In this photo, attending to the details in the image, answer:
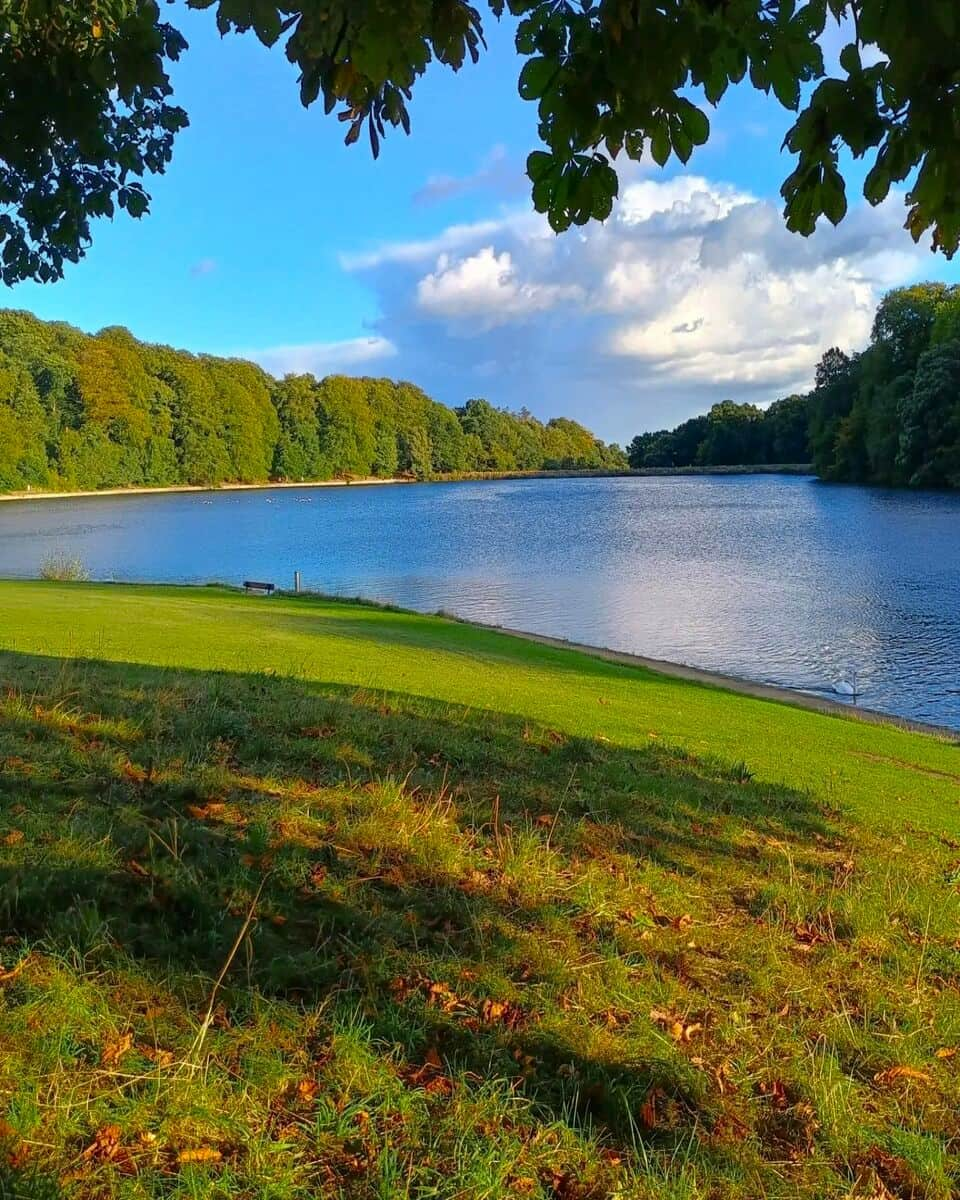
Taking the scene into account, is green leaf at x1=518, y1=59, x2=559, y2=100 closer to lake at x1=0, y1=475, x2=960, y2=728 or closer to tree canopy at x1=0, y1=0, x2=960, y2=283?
tree canopy at x1=0, y1=0, x2=960, y2=283

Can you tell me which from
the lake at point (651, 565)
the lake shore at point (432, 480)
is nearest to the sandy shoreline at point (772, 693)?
the lake at point (651, 565)

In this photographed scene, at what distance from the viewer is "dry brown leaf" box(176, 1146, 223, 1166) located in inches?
85.9

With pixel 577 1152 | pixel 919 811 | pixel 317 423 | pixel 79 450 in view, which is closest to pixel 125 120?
pixel 577 1152

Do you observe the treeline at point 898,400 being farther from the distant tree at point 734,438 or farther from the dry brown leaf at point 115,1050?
the dry brown leaf at point 115,1050

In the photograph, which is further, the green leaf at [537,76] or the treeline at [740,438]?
the treeline at [740,438]

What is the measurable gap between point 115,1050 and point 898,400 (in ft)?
279

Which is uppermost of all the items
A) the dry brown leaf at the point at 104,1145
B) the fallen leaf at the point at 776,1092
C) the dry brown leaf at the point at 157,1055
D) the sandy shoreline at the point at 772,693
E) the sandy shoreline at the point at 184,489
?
the sandy shoreline at the point at 184,489

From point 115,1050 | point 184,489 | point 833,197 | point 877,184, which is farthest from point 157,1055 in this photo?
point 184,489

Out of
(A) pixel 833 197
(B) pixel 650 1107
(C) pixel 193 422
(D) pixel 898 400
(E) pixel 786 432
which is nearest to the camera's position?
(B) pixel 650 1107

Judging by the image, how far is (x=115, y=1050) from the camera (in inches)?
97.9

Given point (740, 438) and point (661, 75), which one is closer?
point (661, 75)

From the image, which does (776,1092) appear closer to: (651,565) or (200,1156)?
(200,1156)

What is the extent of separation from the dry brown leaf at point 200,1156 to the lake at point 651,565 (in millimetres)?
15871

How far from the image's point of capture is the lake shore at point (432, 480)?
10544cm
